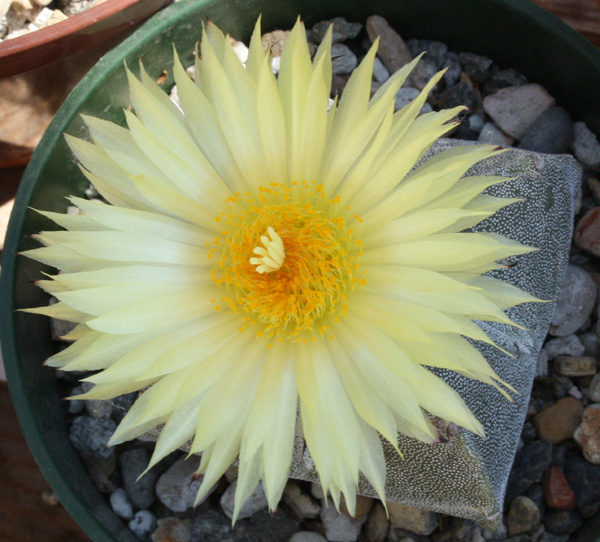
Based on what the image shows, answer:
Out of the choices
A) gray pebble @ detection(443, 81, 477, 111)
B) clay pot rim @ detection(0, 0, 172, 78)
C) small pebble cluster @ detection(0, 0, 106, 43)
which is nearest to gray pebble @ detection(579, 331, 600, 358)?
gray pebble @ detection(443, 81, 477, 111)

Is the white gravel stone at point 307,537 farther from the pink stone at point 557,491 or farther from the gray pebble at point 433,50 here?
the gray pebble at point 433,50

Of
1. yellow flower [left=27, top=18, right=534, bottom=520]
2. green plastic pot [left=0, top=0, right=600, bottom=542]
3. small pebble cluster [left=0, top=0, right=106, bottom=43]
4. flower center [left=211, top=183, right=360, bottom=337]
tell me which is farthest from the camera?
small pebble cluster [left=0, top=0, right=106, bottom=43]

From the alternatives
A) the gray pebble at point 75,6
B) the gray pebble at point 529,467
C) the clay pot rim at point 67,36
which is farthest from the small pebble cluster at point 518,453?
the gray pebble at point 75,6

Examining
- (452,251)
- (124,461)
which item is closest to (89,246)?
(452,251)

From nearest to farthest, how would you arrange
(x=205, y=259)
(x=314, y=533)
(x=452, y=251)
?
(x=452, y=251) < (x=205, y=259) < (x=314, y=533)

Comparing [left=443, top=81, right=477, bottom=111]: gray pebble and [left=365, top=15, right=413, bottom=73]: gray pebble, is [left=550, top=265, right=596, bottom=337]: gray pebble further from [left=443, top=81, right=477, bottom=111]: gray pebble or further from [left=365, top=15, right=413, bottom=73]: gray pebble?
[left=365, top=15, right=413, bottom=73]: gray pebble

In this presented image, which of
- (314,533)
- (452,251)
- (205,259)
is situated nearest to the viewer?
(452,251)

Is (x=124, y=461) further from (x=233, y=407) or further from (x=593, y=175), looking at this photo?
(x=593, y=175)

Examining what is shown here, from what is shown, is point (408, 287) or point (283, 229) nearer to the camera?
point (408, 287)
